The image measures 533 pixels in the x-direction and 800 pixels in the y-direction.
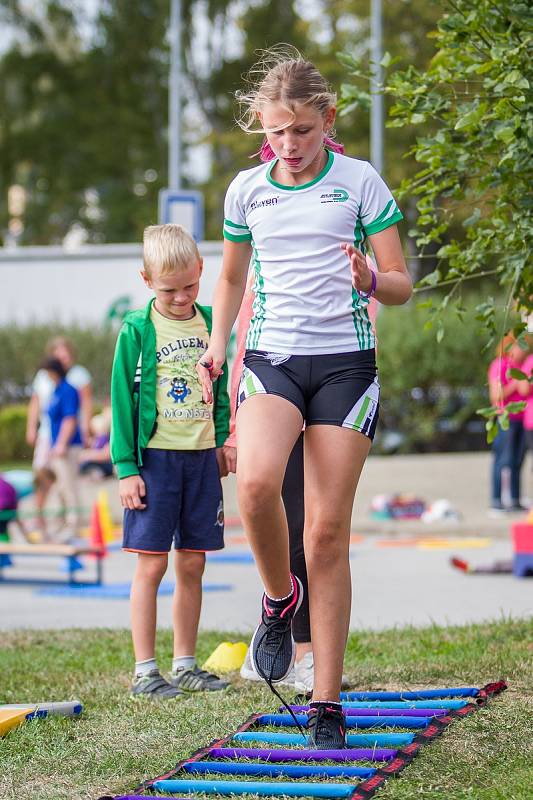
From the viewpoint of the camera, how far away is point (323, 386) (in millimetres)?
4121

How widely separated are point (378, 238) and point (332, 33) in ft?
104

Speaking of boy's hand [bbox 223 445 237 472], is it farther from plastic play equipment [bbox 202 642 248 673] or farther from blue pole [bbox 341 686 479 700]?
blue pole [bbox 341 686 479 700]

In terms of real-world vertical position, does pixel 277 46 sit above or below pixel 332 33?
below

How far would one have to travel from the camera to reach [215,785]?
361 centimetres

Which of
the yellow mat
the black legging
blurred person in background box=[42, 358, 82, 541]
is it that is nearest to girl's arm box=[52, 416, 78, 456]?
blurred person in background box=[42, 358, 82, 541]

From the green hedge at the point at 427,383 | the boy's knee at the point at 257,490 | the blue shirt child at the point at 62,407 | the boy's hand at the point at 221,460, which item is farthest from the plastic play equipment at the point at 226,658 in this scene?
the green hedge at the point at 427,383

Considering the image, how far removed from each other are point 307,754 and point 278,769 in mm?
163

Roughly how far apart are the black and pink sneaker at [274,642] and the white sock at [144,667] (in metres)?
1.14


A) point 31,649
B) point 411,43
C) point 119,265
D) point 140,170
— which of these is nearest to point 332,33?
point 411,43

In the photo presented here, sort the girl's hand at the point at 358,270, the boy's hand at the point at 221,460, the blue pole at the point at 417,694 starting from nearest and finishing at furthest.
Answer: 1. the girl's hand at the point at 358,270
2. the blue pole at the point at 417,694
3. the boy's hand at the point at 221,460

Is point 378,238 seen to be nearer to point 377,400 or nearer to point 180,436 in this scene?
point 377,400

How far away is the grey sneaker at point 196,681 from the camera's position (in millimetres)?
5352

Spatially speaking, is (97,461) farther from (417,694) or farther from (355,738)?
(355,738)

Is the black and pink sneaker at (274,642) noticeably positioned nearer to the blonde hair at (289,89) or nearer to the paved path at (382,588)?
the blonde hair at (289,89)
